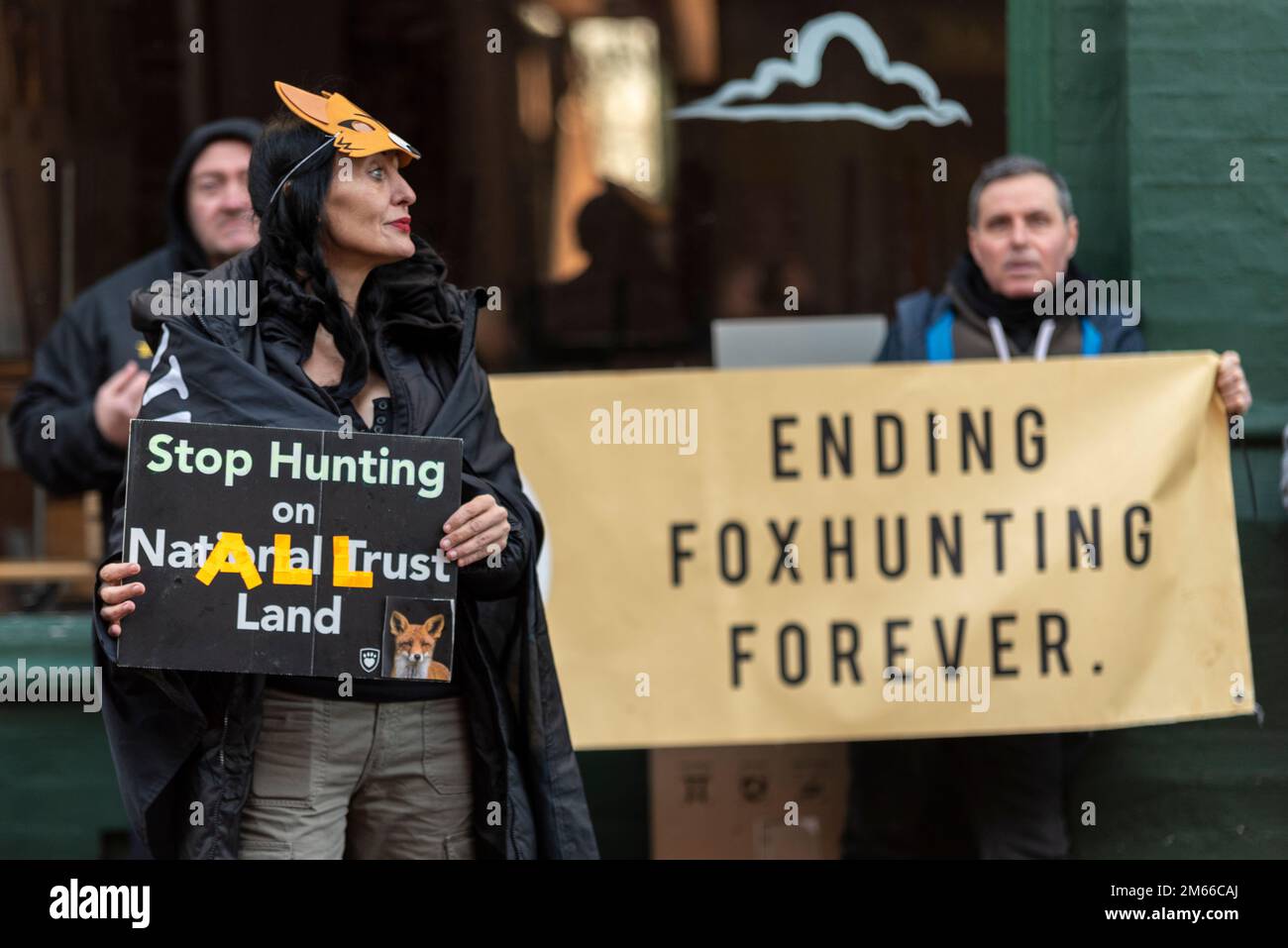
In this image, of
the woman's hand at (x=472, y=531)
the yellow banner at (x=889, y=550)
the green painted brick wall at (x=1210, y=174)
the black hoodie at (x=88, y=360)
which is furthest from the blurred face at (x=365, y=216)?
the green painted brick wall at (x=1210, y=174)

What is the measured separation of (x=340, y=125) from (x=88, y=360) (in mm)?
2056

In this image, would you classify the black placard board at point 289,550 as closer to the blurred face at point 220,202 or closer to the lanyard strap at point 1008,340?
the blurred face at point 220,202

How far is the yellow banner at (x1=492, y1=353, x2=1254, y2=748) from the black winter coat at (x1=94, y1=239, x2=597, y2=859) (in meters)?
1.04

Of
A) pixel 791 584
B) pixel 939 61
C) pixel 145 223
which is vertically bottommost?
pixel 791 584

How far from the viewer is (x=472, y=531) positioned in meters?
3.66

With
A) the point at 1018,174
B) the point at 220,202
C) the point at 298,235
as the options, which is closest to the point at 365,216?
the point at 298,235

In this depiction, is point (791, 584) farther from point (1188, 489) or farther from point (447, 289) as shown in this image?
point (447, 289)

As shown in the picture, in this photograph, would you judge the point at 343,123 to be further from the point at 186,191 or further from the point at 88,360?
the point at 88,360

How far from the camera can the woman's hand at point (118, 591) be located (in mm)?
3541

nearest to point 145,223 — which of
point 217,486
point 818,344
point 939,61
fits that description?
point 818,344

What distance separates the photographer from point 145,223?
269 inches
